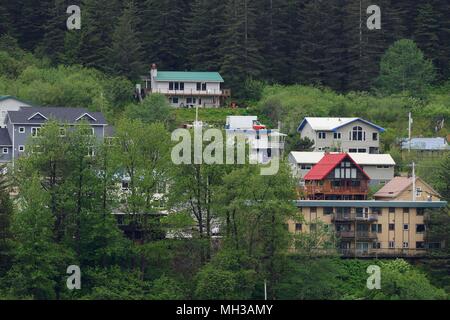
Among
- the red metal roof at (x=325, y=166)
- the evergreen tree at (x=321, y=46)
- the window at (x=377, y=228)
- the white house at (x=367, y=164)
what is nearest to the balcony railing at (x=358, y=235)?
the window at (x=377, y=228)

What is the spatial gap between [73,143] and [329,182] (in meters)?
10.4

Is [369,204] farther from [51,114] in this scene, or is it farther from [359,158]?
[51,114]

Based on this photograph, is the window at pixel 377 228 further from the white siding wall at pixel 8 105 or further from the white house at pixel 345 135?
the white siding wall at pixel 8 105

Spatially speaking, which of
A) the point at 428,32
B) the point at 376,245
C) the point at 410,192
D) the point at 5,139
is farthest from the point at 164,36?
the point at 376,245

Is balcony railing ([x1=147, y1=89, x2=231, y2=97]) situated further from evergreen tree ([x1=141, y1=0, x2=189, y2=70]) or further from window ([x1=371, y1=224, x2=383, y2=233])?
window ([x1=371, y1=224, x2=383, y2=233])

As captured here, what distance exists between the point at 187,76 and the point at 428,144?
13635 mm

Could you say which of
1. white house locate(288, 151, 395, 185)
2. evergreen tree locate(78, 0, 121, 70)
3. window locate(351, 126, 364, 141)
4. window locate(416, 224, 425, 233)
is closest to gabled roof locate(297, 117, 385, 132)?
window locate(351, 126, 364, 141)

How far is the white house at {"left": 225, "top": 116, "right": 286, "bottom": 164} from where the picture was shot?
63428 mm

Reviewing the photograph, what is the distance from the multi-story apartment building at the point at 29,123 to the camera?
208 feet

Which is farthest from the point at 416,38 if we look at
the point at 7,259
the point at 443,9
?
the point at 7,259

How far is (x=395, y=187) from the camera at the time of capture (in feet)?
195

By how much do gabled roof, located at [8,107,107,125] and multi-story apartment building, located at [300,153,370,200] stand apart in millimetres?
10237

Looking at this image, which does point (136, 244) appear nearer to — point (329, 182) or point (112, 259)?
point (112, 259)

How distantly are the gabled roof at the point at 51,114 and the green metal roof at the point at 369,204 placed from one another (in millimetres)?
11457
